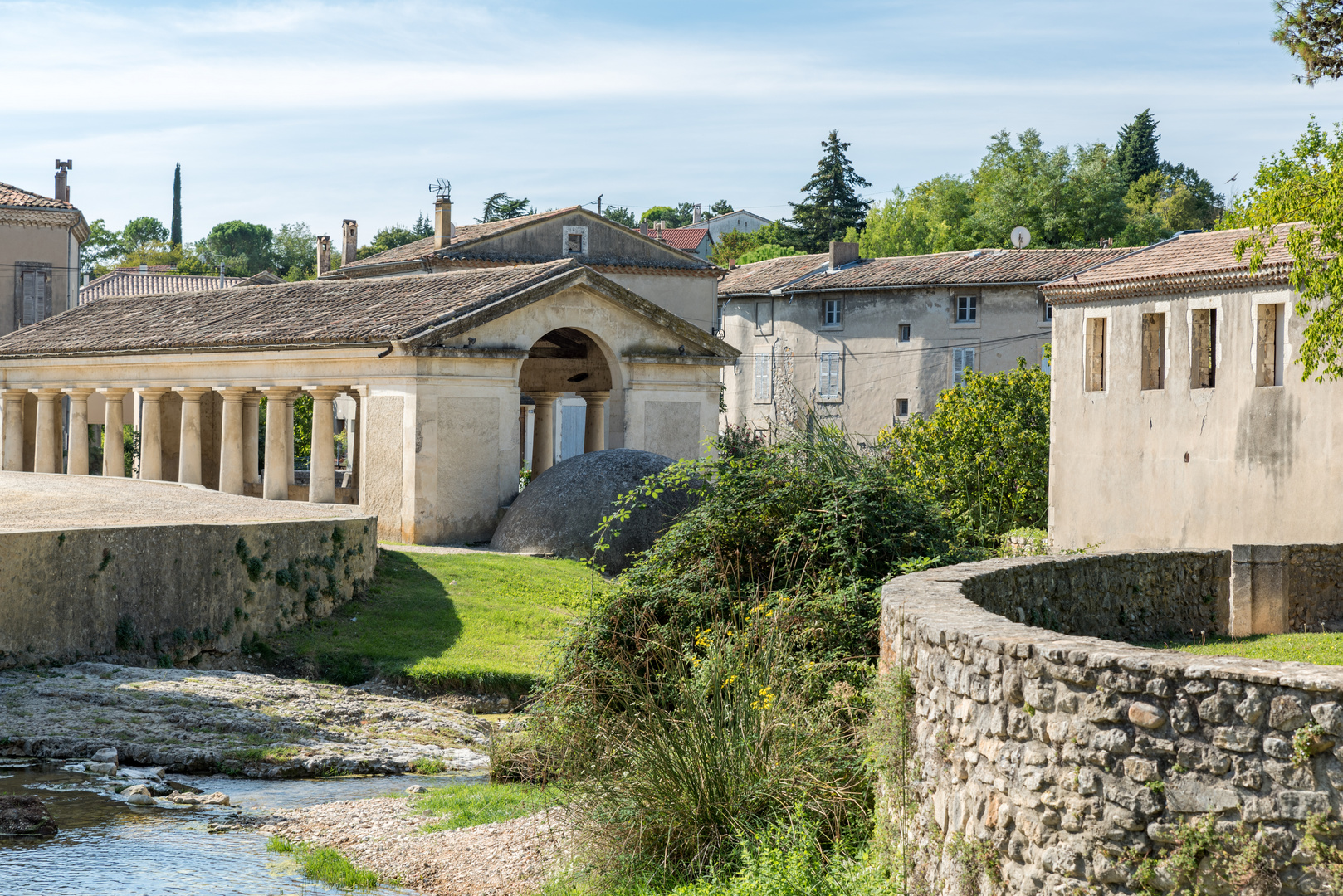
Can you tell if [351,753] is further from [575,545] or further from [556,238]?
[556,238]

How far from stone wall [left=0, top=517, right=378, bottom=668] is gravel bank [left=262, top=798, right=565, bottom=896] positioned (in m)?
5.07

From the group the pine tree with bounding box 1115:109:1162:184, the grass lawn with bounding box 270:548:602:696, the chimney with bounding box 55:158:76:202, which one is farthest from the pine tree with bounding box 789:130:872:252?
the grass lawn with bounding box 270:548:602:696

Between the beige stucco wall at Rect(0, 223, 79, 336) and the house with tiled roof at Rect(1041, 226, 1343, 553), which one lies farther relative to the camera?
the beige stucco wall at Rect(0, 223, 79, 336)

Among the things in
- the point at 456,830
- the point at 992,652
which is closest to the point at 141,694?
the point at 456,830

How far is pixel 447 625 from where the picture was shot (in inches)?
768

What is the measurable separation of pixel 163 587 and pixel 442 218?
34865 mm

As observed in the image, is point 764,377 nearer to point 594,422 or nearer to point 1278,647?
point 594,422

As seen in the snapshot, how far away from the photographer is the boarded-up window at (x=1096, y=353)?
2734cm

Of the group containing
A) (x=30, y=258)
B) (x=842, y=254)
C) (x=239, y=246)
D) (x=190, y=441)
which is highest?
(x=239, y=246)

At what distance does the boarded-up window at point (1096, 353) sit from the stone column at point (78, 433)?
23.8 metres

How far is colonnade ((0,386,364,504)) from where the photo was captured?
28500 mm

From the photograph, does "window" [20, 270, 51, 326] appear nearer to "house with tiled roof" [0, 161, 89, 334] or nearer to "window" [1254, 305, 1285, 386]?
"house with tiled roof" [0, 161, 89, 334]

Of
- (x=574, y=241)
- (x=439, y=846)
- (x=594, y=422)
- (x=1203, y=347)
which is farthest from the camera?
(x=574, y=241)

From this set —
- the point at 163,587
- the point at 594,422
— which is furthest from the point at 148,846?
the point at 594,422
